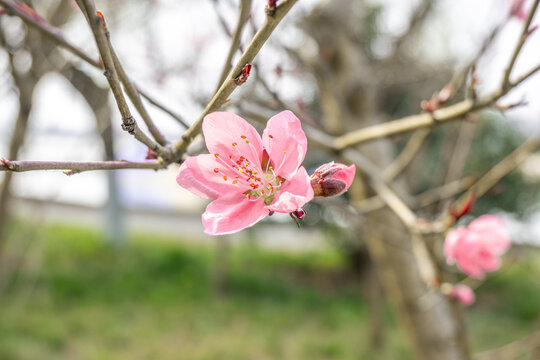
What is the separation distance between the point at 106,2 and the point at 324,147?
97.8 inches

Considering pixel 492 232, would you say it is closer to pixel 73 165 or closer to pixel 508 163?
pixel 508 163

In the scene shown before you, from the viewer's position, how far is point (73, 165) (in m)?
0.50

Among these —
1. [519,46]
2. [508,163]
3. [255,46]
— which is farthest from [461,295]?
[255,46]

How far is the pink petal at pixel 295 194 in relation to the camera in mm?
521

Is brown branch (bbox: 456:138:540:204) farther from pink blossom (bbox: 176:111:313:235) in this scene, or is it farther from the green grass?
the green grass

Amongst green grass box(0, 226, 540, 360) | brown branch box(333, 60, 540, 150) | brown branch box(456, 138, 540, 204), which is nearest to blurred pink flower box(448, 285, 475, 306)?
brown branch box(456, 138, 540, 204)

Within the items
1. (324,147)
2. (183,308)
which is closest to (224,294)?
(183,308)

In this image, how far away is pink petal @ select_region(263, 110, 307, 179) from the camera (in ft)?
1.83

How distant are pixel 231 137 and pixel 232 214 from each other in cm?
11

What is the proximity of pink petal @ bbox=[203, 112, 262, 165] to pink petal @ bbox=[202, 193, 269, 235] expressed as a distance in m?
0.07

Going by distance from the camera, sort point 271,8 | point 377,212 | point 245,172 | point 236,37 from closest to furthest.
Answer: point 271,8
point 245,172
point 236,37
point 377,212

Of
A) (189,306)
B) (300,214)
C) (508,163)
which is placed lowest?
(300,214)

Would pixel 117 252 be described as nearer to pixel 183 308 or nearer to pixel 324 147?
pixel 183 308

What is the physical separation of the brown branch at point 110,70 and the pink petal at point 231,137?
0.28 feet
